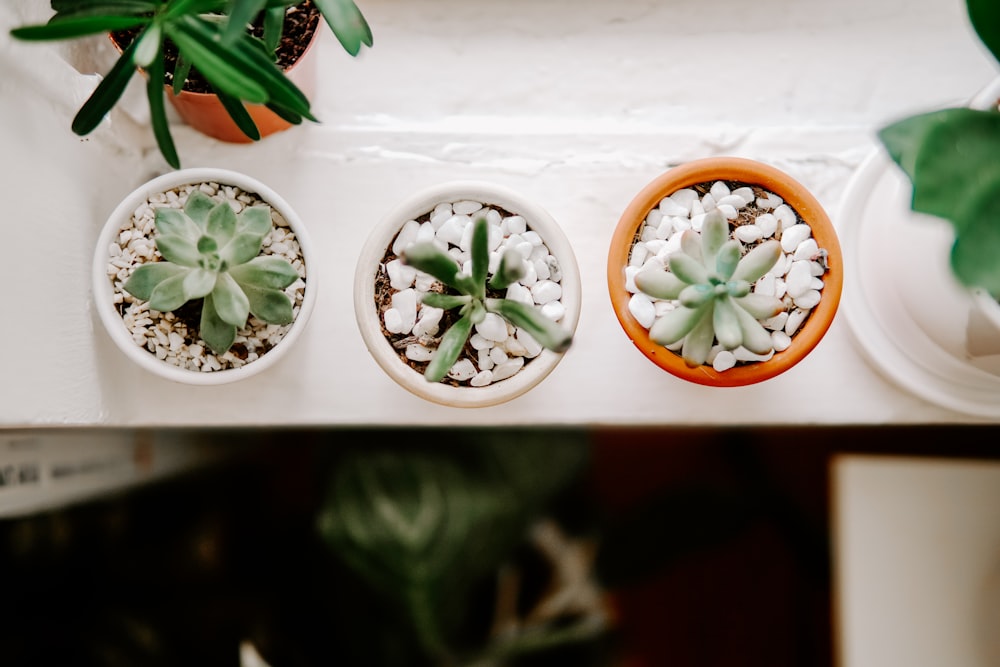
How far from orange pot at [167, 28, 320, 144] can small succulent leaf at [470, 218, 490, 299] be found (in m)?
0.27

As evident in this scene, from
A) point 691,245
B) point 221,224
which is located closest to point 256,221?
point 221,224

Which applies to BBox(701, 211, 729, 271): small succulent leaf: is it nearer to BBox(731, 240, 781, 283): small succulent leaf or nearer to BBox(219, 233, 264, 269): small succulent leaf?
BBox(731, 240, 781, 283): small succulent leaf

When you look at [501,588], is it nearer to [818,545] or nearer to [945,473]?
[818,545]

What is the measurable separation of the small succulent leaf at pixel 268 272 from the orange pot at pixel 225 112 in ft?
0.51

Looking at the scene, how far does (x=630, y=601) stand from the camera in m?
1.49

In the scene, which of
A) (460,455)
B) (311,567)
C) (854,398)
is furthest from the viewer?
(311,567)

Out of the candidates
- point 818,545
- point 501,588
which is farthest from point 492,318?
point 818,545

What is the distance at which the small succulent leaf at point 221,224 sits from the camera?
26.1 inches

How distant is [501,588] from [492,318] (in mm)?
897

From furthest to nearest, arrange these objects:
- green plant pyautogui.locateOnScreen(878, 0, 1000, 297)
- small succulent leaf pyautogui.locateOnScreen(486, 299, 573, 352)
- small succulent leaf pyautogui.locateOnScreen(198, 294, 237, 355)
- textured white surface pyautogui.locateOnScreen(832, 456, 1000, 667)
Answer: textured white surface pyautogui.locateOnScreen(832, 456, 1000, 667), small succulent leaf pyautogui.locateOnScreen(198, 294, 237, 355), small succulent leaf pyautogui.locateOnScreen(486, 299, 573, 352), green plant pyautogui.locateOnScreen(878, 0, 1000, 297)

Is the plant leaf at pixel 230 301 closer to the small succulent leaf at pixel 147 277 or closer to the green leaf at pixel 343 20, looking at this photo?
the small succulent leaf at pixel 147 277

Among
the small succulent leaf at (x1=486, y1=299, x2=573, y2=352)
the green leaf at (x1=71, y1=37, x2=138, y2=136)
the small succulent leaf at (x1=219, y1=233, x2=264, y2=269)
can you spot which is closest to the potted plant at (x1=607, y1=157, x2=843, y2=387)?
the small succulent leaf at (x1=486, y1=299, x2=573, y2=352)

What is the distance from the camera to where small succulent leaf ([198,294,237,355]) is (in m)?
0.68

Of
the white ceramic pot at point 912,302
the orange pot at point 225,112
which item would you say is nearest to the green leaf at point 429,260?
the orange pot at point 225,112
